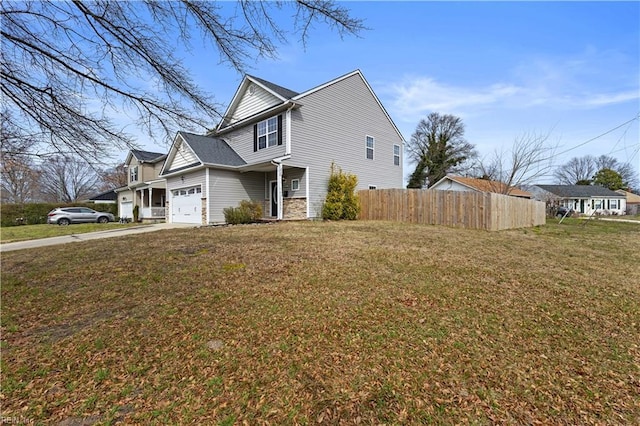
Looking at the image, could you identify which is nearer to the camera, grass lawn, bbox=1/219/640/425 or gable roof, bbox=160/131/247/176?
grass lawn, bbox=1/219/640/425

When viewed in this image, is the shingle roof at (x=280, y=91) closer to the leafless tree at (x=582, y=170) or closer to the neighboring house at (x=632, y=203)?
the neighboring house at (x=632, y=203)

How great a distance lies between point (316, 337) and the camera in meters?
2.88

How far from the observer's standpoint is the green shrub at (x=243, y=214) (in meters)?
13.2

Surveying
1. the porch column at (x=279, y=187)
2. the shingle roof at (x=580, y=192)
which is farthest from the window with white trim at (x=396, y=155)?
the shingle roof at (x=580, y=192)

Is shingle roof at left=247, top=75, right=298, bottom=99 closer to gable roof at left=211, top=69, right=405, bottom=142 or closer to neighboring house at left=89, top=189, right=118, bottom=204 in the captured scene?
gable roof at left=211, top=69, right=405, bottom=142

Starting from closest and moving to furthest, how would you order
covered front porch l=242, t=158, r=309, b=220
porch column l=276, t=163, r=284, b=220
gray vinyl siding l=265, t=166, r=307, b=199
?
1. porch column l=276, t=163, r=284, b=220
2. covered front porch l=242, t=158, r=309, b=220
3. gray vinyl siding l=265, t=166, r=307, b=199

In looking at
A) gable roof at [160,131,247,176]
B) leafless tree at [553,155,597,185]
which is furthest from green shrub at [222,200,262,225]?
leafless tree at [553,155,597,185]

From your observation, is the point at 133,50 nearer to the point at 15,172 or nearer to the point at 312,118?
the point at 15,172

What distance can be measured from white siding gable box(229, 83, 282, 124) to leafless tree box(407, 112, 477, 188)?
25.8 meters

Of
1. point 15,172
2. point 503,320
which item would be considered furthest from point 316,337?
point 15,172

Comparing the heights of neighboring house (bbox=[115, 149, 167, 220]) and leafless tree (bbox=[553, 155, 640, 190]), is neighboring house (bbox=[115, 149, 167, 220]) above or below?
below

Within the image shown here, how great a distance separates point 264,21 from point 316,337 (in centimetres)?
358

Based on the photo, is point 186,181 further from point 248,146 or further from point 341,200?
point 341,200

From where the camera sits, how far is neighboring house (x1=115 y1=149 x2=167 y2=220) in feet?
68.0
